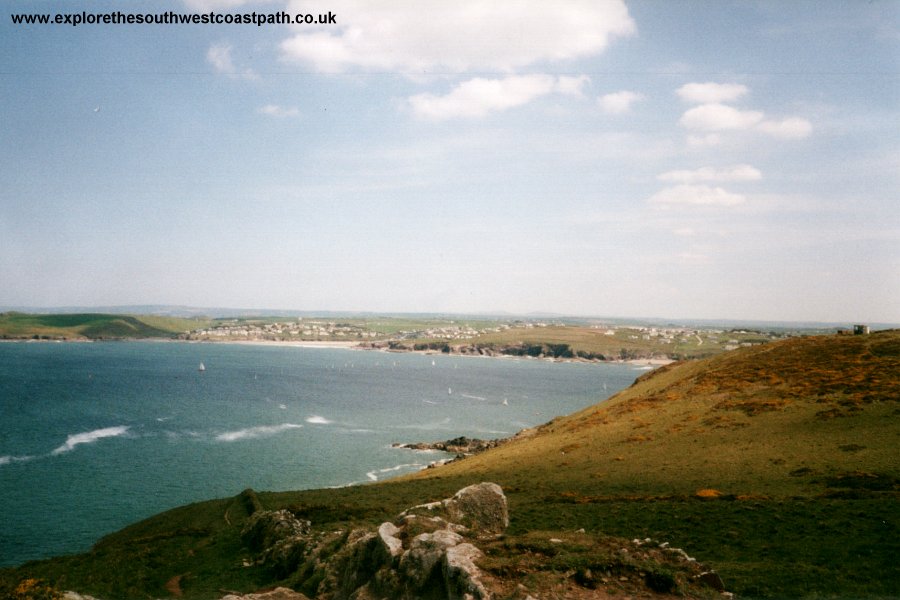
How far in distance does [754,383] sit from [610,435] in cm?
1995

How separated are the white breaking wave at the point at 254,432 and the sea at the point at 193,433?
0.20 m

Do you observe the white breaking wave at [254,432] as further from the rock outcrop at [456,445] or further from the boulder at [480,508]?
the boulder at [480,508]

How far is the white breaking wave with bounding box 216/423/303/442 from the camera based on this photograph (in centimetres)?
9575

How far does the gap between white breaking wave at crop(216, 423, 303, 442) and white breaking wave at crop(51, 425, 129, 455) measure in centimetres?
1792

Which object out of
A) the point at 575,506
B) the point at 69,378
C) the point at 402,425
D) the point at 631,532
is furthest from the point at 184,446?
the point at 69,378

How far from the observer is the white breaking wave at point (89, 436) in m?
84.4

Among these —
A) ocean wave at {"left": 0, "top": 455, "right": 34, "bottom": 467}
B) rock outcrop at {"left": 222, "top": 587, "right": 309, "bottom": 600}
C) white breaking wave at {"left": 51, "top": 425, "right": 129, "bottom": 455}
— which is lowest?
white breaking wave at {"left": 51, "top": 425, "right": 129, "bottom": 455}

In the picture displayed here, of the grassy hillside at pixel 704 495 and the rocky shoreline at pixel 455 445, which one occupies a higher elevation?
the grassy hillside at pixel 704 495

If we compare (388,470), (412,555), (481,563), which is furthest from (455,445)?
(481,563)

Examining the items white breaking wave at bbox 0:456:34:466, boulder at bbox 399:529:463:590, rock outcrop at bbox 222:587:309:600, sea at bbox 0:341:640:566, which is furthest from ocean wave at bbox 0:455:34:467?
boulder at bbox 399:529:463:590

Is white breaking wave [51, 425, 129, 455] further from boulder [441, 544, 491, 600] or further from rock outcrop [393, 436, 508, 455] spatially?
boulder [441, 544, 491, 600]

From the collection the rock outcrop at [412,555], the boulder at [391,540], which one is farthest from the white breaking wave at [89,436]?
the boulder at [391,540]

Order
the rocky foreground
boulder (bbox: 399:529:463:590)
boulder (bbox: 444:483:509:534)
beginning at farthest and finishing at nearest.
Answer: boulder (bbox: 444:483:509:534), boulder (bbox: 399:529:463:590), the rocky foreground

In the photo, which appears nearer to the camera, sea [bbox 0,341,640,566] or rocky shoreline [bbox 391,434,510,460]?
sea [bbox 0,341,640,566]
